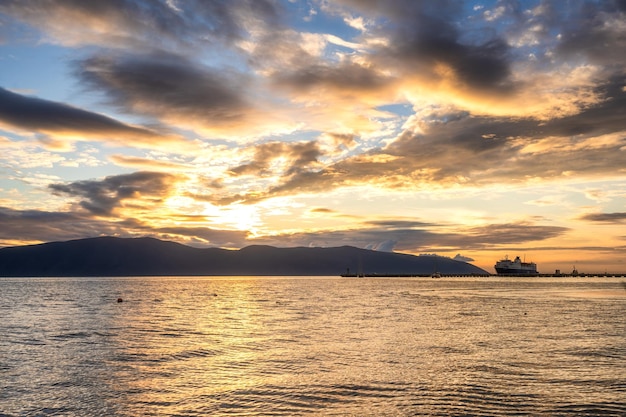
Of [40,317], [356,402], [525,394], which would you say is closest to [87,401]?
[356,402]

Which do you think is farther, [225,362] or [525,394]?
[225,362]

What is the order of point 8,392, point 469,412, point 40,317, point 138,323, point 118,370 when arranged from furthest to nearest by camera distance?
point 40,317, point 138,323, point 118,370, point 8,392, point 469,412

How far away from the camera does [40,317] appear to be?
76938mm

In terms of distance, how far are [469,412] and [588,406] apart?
234 inches

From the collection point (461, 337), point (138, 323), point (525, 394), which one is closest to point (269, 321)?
point (138, 323)

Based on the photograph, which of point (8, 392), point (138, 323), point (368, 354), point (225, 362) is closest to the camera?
point (8, 392)

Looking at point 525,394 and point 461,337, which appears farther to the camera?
point 461,337

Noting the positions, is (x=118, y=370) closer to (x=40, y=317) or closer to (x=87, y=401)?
(x=87, y=401)

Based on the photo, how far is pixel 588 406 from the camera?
24.3 meters

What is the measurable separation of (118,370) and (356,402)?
18.4 m

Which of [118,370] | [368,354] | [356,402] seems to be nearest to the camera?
[356,402]

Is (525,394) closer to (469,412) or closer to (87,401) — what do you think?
(469,412)

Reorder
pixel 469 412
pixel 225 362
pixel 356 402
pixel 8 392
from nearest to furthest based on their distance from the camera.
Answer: pixel 469 412 < pixel 356 402 < pixel 8 392 < pixel 225 362

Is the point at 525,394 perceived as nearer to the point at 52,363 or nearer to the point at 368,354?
the point at 368,354
